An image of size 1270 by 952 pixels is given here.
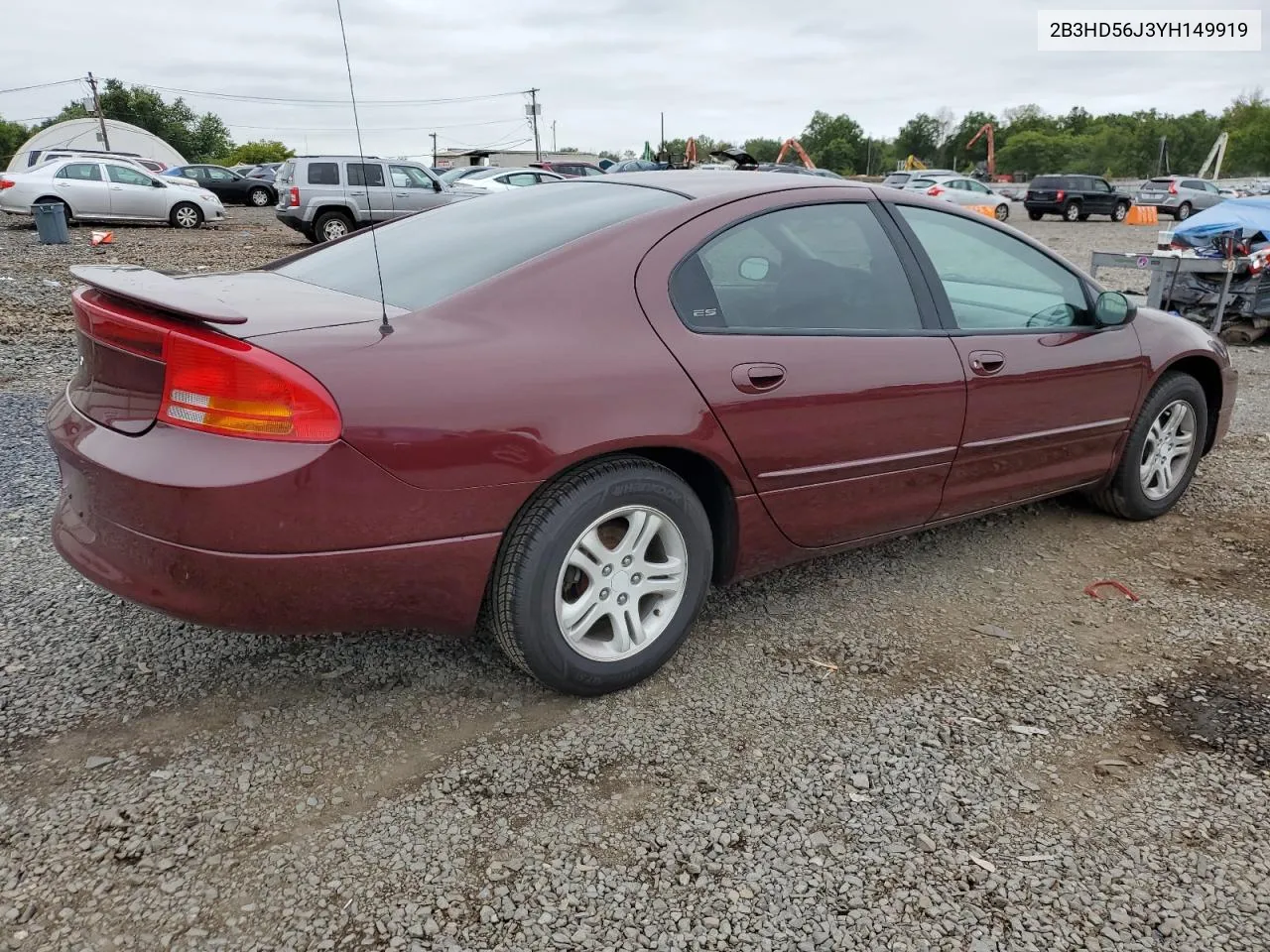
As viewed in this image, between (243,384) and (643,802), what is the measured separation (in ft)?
4.41

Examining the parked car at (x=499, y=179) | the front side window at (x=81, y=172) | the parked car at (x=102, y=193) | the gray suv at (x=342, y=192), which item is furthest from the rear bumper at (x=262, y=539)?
the front side window at (x=81, y=172)

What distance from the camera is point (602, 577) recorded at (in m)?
2.60

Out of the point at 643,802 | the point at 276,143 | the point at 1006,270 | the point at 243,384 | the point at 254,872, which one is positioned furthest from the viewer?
the point at 276,143

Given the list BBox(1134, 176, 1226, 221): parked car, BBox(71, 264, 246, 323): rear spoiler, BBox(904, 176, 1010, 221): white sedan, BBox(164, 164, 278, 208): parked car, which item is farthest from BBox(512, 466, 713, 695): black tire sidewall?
BBox(1134, 176, 1226, 221): parked car

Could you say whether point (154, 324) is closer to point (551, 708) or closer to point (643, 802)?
point (551, 708)

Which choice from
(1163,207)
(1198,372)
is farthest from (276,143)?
(1198,372)

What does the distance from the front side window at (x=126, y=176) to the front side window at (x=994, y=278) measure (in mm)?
19822

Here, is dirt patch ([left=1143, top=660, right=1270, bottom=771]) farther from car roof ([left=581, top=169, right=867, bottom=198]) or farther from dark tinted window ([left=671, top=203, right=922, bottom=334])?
car roof ([left=581, top=169, right=867, bottom=198])

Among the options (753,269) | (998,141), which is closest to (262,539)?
(753,269)

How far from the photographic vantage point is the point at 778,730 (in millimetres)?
2578

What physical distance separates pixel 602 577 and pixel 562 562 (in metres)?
0.18

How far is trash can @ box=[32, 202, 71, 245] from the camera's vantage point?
1493 cm

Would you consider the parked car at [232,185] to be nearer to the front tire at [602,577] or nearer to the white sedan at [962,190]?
the white sedan at [962,190]

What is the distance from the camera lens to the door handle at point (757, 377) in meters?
2.70
